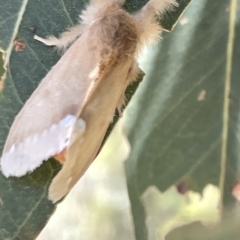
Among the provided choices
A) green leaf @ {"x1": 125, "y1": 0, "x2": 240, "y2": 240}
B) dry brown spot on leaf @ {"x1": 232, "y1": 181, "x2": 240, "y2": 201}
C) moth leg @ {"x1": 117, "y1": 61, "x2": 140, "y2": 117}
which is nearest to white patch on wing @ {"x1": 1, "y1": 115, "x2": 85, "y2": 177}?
moth leg @ {"x1": 117, "y1": 61, "x2": 140, "y2": 117}

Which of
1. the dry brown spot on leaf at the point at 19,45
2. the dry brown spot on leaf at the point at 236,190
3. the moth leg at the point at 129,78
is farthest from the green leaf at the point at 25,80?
the dry brown spot on leaf at the point at 236,190

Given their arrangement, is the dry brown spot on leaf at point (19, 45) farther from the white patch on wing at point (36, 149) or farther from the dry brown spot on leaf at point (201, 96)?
the dry brown spot on leaf at point (201, 96)

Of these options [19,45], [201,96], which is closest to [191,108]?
[201,96]

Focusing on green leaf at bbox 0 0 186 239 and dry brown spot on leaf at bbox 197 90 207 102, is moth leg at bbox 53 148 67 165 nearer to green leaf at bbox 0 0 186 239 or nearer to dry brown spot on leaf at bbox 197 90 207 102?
green leaf at bbox 0 0 186 239

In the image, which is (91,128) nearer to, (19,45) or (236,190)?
(19,45)

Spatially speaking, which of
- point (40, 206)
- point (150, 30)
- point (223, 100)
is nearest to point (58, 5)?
point (150, 30)

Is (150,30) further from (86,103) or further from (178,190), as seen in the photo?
(178,190)
